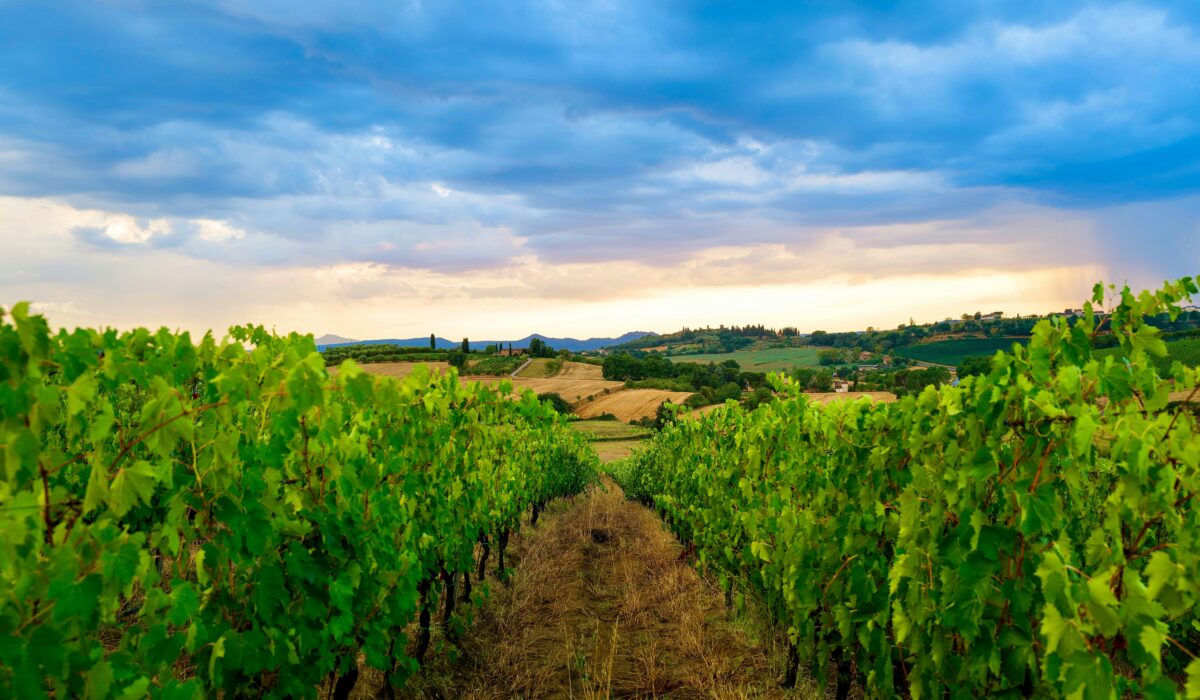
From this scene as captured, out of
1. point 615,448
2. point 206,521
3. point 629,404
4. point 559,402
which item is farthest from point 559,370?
point 206,521

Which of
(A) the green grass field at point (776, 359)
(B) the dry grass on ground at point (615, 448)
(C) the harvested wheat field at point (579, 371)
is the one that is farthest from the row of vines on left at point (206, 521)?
(A) the green grass field at point (776, 359)

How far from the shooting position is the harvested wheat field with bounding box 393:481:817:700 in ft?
19.9

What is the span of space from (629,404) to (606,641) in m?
57.2

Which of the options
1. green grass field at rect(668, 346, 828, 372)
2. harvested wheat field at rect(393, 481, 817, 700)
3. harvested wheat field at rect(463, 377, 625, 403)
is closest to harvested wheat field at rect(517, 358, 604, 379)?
harvested wheat field at rect(463, 377, 625, 403)

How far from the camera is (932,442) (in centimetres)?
387

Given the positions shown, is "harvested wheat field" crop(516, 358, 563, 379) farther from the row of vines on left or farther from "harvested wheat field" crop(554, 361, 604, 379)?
the row of vines on left

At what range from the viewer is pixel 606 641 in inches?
297

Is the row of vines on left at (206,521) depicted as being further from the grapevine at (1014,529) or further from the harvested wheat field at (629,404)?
the harvested wheat field at (629,404)

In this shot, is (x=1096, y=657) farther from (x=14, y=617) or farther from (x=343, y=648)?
(x=343, y=648)

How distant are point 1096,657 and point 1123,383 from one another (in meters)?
1.18

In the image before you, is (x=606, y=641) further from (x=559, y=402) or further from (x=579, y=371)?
(x=579, y=371)

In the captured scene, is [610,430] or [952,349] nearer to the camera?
[610,430]

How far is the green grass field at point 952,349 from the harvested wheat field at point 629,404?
2743 cm

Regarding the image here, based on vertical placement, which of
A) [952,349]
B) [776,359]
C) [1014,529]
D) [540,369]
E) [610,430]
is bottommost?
[610,430]
